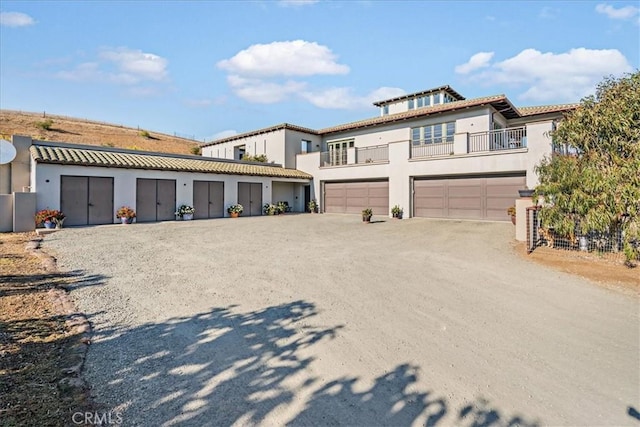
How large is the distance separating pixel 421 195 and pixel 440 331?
16426 mm

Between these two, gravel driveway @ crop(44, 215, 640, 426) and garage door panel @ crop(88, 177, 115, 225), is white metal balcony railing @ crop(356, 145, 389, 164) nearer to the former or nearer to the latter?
gravel driveway @ crop(44, 215, 640, 426)

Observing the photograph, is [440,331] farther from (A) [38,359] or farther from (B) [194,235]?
(B) [194,235]

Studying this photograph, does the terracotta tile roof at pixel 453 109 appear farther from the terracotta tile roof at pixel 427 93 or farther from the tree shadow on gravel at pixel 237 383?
the tree shadow on gravel at pixel 237 383

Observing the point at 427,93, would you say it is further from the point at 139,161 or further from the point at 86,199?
the point at 86,199

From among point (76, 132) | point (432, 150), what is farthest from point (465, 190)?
point (76, 132)

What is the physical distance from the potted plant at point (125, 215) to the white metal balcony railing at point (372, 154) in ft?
49.5

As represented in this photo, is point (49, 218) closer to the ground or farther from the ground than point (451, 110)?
closer to the ground

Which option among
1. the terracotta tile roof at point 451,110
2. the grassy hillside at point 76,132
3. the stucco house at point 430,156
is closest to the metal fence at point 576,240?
the stucco house at point 430,156

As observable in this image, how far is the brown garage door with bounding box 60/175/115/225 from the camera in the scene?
15031 mm

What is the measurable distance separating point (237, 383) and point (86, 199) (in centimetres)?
1676

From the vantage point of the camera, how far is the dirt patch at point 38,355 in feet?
8.79

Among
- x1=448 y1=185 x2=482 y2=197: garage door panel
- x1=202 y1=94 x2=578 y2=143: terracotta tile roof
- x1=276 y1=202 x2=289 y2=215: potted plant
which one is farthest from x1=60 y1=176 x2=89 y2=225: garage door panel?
x1=448 y1=185 x2=482 y2=197: garage door panel

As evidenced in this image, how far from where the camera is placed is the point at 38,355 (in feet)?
11.6

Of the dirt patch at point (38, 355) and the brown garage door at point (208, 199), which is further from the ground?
the brown garage door at point (208, 199)
